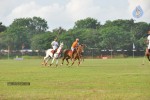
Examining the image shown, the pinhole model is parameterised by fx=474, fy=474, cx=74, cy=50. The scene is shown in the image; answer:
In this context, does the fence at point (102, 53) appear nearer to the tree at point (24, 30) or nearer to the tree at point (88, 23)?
the tree at point (24, 30)

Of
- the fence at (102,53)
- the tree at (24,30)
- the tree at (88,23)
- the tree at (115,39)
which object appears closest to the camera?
the fence at (102,53)

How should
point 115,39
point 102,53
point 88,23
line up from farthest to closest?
1. point 88,23
2. point 115,39
3. point 102,53

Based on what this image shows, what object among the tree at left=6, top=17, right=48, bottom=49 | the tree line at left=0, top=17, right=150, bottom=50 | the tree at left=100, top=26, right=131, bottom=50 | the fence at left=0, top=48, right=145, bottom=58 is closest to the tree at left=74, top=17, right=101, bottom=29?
the tree at left=6, top=17, right=48, bottom=49

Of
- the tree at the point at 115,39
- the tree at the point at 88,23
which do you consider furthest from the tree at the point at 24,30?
the tree at the point at 115,39

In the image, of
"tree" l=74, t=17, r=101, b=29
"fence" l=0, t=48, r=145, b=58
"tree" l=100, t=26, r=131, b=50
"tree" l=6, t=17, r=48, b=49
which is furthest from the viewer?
"tree" l=74, t=17, r=101, b=29

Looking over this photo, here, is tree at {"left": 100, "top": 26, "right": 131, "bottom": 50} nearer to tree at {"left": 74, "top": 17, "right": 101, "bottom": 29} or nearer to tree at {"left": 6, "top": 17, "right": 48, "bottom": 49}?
tree at {"left": 6, "top": 17, "right": 48, "bottom": 49}

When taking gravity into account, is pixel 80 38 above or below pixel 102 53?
above

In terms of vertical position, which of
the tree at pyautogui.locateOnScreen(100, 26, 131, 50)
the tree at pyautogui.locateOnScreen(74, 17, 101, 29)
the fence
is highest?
the tree at pyautogui.locateOnScreen(74, 17, 101, 29)

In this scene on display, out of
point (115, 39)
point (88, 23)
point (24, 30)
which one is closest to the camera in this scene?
point (115, 39)

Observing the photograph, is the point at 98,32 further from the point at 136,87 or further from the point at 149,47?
the point at 136,87

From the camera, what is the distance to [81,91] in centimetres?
1471

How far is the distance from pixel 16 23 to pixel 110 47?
59.6 m

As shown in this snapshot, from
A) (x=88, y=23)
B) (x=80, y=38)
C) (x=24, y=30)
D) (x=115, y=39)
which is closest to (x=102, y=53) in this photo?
(x=115, y=39)

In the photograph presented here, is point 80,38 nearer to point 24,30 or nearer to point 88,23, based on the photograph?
point 24,30
